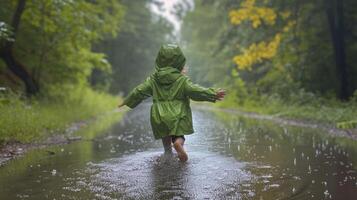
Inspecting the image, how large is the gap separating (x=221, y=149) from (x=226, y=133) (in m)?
3.42

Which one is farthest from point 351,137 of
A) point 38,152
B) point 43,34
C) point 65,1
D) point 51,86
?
point 51,86

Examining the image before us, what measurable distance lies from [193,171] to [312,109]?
41.0 feet

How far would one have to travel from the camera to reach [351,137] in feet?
36.8

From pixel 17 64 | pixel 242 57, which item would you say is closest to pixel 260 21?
pixel 242 57

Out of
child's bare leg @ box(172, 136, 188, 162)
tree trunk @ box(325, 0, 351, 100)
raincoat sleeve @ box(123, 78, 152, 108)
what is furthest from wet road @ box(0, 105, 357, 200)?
tree trunk @ box(325, 0, 351, 100)

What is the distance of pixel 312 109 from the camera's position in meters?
18.5

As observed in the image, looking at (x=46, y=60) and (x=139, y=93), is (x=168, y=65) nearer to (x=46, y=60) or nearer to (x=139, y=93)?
(x=139, y=93)

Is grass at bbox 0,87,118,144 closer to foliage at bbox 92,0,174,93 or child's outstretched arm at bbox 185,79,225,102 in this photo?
child's outstretched arm at bbox 185,79,225,102

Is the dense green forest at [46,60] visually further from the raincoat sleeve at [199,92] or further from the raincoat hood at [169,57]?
the raincoat sleeve at [199,92]

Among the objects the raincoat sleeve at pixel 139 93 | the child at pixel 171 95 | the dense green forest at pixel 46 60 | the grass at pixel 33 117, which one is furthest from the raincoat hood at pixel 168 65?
the dense green forest at pixel 46 60

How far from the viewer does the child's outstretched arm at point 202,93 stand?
8055 mm

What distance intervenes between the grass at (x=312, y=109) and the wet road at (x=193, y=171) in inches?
163

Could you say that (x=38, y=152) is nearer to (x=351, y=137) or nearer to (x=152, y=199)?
(x=152, y=199)

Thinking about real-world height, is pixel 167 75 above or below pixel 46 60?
above
